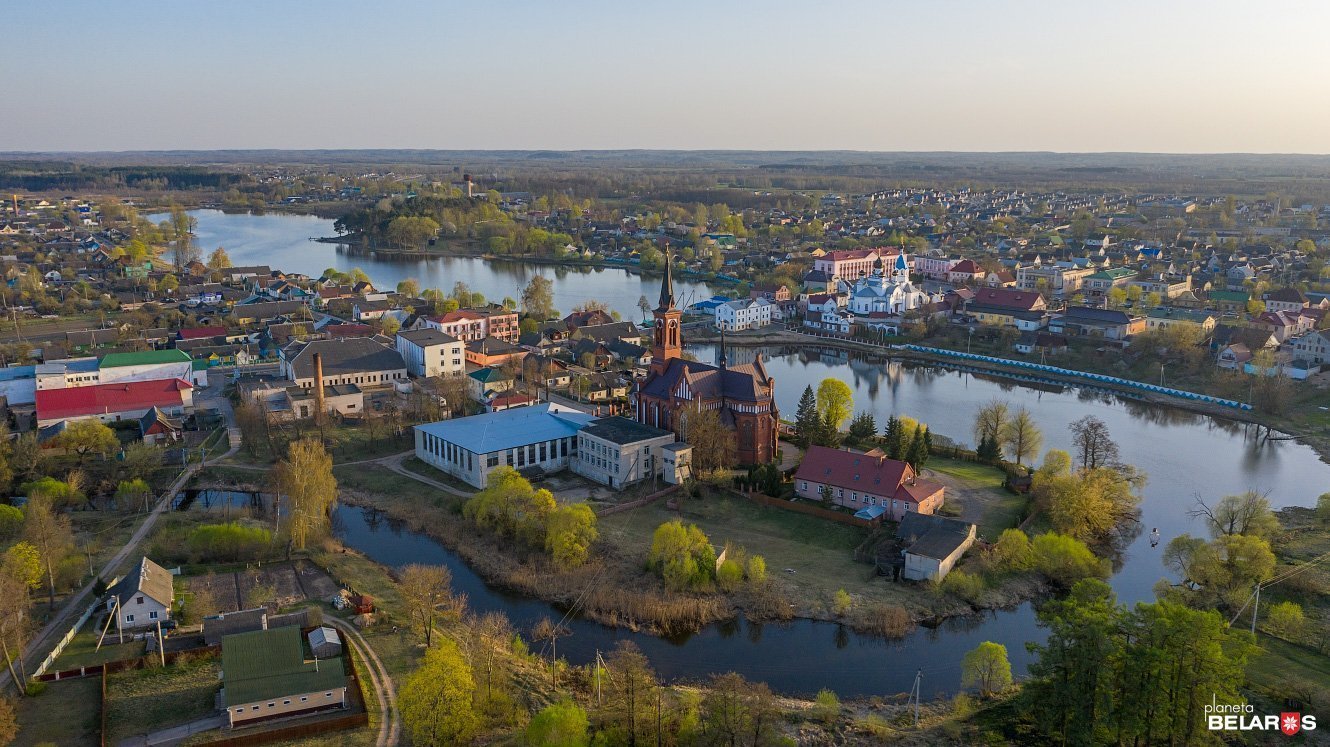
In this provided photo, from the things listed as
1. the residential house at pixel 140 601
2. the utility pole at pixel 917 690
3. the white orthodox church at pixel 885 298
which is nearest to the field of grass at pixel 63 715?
the residential house at pixel 140 601

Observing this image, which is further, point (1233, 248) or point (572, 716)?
point (1233, 248)

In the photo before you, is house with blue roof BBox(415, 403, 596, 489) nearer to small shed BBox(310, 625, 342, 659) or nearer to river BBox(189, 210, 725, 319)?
small shed BBox(310, 625, 342, 659)

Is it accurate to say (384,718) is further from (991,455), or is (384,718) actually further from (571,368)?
(571,368)

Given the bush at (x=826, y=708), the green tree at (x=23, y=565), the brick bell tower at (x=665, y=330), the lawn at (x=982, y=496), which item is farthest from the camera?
the brick bell tower at (x=665, y=330)

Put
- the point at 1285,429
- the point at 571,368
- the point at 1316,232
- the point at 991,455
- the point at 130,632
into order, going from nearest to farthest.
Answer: the point at 130,632, the point at 991,455, the point at 1285,429, the point at 571,368, the point at 1316,232

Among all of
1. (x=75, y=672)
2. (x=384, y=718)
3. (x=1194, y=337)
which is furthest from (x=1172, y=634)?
(x=1194, y=337)

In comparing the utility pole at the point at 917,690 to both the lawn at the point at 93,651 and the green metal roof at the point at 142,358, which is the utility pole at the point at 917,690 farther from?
the green metal roof at the point at 142,358
